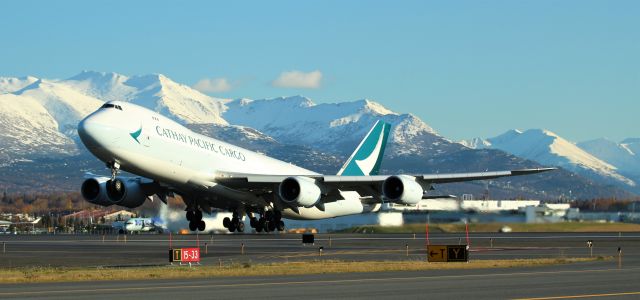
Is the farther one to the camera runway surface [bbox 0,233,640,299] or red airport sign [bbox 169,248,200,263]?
red airport sign [bbox 169,248,200,263]

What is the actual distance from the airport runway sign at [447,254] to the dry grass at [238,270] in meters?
0.61

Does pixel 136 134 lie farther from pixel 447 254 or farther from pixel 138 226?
pixel 138 226

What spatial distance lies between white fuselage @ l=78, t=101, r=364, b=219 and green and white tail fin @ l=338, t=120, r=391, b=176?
48.2 feet

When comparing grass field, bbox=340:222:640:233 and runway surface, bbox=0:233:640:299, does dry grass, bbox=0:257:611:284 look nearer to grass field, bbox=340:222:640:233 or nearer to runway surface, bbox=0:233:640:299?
runway surface, bbox=0:233:640:299

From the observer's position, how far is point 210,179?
66.4 meters

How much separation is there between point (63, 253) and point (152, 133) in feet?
44.0

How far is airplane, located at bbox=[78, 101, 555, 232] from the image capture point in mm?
60156

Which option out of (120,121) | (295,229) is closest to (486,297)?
(120,121)

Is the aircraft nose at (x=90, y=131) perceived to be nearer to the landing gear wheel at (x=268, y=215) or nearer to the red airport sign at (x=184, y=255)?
the red airport sign at (x=184, y=255)

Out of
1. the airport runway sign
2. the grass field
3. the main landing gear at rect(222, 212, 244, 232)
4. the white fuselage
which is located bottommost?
the airport runway sign

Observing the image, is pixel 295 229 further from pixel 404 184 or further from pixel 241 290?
pixel 241 290

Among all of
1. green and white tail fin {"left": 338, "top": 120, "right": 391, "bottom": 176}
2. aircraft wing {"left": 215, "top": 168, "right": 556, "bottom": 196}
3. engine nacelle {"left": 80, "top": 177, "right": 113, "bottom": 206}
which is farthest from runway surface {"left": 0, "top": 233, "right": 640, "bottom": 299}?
green and white tail fin {"left": 338, "top": 120, "right": 391, "bottom": 176}

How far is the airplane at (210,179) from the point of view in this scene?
6016 centimetres

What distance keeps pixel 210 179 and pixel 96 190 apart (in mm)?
9036
